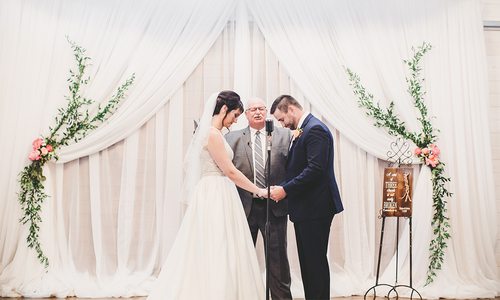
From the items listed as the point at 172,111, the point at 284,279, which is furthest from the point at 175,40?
the point at 284,279

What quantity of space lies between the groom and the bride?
1.06 feet

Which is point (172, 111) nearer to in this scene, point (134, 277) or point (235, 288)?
point (134, 277)

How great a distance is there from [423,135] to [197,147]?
2.50 metres

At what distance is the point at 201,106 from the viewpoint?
505 centimetres

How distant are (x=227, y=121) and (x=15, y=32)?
8.63 ft

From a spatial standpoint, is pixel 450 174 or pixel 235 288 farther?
pixel 450 174

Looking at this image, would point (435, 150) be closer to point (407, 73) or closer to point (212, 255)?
point (407, 73)

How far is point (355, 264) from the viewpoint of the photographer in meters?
4.80

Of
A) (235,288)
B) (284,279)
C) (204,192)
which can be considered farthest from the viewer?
(284,279)

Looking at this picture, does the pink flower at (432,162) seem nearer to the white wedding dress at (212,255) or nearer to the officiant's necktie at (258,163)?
the officiant's necktie at (258,163)

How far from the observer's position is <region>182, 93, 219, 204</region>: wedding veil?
3.57 meters

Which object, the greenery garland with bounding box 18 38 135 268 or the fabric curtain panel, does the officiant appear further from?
the greenery garland with bounding box 18 38 135 268

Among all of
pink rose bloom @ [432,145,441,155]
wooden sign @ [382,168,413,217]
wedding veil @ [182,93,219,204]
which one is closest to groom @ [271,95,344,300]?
wedding veil @ [182,93,219,204]

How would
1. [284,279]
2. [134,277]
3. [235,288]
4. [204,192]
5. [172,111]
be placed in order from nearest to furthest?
[235,288]
[204,192]
[284,279]
[134,277]
[172,111]
